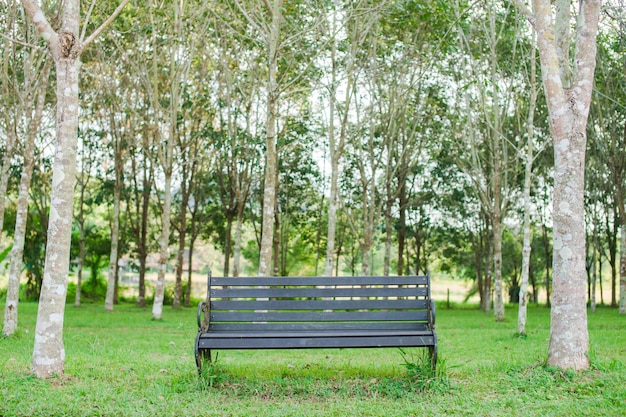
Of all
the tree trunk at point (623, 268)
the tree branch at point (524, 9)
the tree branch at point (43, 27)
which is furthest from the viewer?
the tree trunk at point (623, 268)

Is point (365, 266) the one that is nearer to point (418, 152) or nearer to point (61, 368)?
point (418, 152)

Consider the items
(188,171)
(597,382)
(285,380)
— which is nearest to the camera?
(597,382)

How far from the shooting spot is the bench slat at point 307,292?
640 cm

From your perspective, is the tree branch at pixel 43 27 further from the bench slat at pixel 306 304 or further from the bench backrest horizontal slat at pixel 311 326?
the bench backrest horizontal slat at pixel 311 326

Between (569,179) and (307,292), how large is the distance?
119 inches

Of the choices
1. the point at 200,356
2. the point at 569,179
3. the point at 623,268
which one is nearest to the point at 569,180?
the point at 569,179

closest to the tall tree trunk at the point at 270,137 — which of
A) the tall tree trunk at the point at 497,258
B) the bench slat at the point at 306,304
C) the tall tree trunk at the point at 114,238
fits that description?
the bench slat at the point at 306,304

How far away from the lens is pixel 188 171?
81.1ft

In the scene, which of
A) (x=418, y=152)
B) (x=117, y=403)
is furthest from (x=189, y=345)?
(x=418, y=152)

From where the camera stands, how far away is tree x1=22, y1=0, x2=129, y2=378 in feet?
20.1

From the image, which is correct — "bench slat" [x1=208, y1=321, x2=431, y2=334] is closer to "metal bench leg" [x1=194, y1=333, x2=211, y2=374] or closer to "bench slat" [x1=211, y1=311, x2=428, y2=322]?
"bench slat" [x1=211, y1=311, x2=428, y2=322]

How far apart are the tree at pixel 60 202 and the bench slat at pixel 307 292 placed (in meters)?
1.62

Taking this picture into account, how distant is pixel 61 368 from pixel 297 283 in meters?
2.59

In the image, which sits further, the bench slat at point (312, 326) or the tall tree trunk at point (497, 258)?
the tall tree trunk at point (497, 258)
